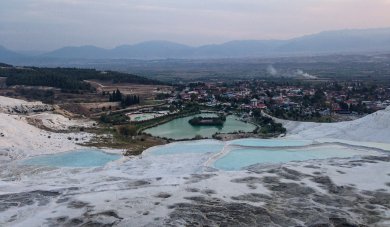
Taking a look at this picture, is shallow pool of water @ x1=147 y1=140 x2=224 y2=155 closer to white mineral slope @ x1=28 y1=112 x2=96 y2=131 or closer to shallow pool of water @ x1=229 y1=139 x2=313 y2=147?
shallow pool of water @ x1=229 y1=139 x2=313 y2=147

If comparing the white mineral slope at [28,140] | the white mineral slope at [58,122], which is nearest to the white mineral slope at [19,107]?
the white mineral slope at [58,122]

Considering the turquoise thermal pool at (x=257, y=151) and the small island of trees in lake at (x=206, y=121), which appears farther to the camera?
Answer: the small island of trees in lake at (x=206, y=121)

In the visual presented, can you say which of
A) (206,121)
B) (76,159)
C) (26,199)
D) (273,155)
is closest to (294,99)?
(206,121)

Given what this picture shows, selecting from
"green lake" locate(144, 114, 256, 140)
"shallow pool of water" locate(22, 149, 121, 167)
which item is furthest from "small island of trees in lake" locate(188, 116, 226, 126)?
"shallow pool of water" locate(22, 149, 121, 167)

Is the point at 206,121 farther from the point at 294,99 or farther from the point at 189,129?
the point at 294,99

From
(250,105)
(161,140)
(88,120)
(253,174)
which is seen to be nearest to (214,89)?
(250,105)

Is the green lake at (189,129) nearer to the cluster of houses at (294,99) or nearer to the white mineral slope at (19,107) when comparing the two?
the cluster of houses at (294,99)

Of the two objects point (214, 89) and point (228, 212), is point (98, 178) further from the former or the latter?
point (214, 89)
